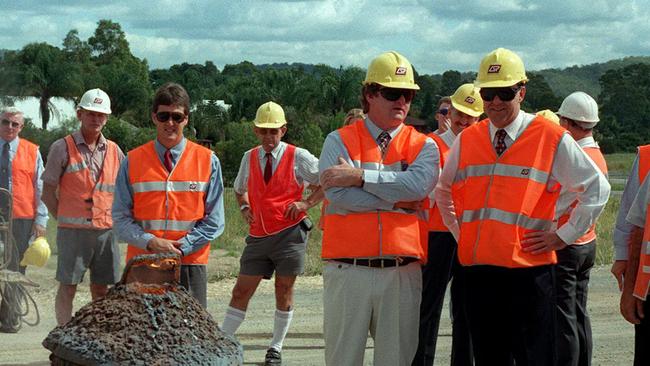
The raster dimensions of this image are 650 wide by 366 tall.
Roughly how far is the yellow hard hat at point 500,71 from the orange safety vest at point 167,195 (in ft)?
6.65

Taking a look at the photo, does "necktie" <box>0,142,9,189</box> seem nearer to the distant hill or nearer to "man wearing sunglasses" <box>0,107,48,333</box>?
"man wearing sunglasses" <box>0,107,48,333</box>

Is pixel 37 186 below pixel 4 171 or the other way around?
below

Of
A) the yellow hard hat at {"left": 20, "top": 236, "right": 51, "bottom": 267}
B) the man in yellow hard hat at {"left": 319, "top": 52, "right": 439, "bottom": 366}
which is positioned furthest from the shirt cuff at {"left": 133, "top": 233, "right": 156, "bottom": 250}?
the yellow hard hat at {"left": 20, "top": 236, "right": 51, "bottom": 267}

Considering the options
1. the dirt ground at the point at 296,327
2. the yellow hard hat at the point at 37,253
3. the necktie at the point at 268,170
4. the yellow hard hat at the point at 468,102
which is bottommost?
the dirt ground at the point at 296,327

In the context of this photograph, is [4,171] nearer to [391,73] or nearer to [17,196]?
[17,196]

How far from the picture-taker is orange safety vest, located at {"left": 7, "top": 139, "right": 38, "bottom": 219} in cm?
1130

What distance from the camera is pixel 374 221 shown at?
6.20m

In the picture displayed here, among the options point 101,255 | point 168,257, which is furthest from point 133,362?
point 101,255

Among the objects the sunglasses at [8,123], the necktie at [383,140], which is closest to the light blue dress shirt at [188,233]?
the necktie at [383,140]

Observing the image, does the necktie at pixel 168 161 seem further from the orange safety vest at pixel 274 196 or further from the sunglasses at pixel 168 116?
the orange safety vest at pixel 274 196

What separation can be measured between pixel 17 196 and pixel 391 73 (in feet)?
20.5

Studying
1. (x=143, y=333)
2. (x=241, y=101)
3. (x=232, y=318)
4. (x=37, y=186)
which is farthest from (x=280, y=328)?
(x=241, y=101)

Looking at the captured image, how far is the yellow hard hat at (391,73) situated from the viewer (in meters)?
6.31

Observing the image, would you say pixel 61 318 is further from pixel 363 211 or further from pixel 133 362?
pixel 133 362
